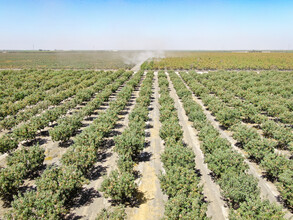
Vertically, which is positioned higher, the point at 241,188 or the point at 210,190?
the point at 241,188

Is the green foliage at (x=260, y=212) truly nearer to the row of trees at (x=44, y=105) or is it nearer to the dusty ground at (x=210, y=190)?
the dusty ground at (x=210, y=190)

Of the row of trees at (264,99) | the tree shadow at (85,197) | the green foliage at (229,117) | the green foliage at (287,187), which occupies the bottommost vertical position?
the tree shadow at (85,197)

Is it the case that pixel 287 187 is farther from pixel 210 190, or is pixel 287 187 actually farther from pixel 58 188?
pixel 58 188

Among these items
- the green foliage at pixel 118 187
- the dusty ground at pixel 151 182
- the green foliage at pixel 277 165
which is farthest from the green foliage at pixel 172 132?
the green foliage at pixel 277 165

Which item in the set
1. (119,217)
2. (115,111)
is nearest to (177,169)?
(119,217)

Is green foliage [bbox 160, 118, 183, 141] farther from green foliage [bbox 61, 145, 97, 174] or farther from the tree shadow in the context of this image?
the tree shadow

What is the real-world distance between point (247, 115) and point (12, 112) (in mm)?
41113

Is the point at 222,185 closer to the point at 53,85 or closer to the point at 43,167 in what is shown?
the point at 43,167

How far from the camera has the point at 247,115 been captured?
2897cm

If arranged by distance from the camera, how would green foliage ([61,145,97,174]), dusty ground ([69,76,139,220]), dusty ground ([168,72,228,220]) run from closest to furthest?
1. dusty ground ([69,76,139,220])
2. dusty ground ([168,72,228,220])
3. green foliage ([61,145,97,174])

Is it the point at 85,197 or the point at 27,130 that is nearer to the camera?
the point at 85,197

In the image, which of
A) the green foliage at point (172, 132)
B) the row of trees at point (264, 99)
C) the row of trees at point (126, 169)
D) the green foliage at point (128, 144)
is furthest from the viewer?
the row of trees at point (264, 99)

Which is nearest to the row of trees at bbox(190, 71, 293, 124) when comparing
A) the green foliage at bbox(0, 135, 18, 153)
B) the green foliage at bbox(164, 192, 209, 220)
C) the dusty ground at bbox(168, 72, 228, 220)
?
the dusty ground at bbox(168, 72, 228, 220)

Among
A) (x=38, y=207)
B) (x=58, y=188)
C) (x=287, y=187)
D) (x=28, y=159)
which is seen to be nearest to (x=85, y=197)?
(x=58, y=188)
